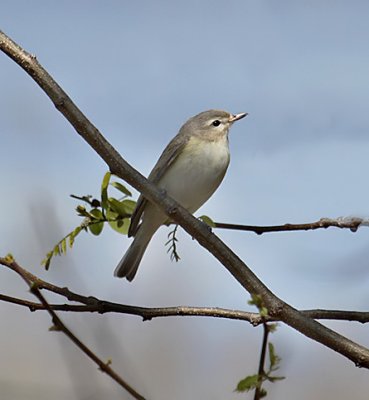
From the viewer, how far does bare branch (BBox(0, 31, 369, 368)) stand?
121 cm

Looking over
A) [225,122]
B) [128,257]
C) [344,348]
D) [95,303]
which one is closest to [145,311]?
[95,303]

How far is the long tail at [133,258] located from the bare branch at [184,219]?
154 centimetres

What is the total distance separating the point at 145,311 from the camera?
1299 millimetres

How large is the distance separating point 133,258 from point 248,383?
228 centimetres

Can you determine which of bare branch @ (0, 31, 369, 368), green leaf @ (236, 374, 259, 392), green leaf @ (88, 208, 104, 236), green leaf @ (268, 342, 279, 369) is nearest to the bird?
green leaf @ (88, 208, 104, 236)

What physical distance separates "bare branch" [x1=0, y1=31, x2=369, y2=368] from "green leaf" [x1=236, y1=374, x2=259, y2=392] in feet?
1.31

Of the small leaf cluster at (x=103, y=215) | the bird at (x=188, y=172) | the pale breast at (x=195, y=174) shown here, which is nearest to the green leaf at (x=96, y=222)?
the small leaf cluster at (x=103, y=215)

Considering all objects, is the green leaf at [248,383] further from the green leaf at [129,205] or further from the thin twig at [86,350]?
the green leaf at [129,205]

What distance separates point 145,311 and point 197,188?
6.50 ft

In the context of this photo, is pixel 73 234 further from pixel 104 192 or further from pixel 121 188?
pixel 121 188

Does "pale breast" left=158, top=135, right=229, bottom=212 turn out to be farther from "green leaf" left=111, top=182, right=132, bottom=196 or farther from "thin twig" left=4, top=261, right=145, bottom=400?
"thin twig" left=4, top=261, right=145, bottom=400

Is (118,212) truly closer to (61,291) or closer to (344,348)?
(61,291)

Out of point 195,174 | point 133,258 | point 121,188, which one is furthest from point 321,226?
point 195,174

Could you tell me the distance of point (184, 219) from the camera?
52.3 inches
